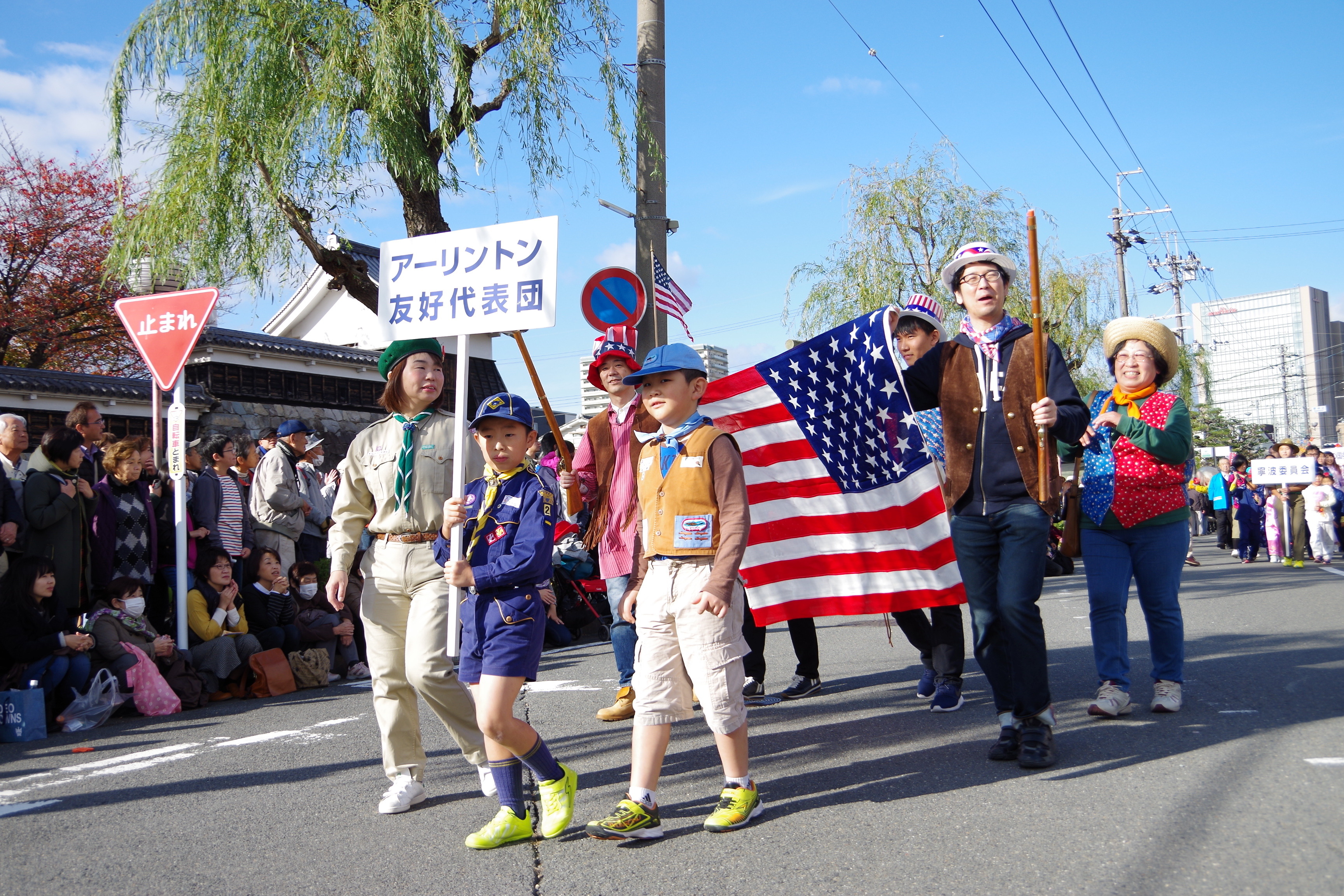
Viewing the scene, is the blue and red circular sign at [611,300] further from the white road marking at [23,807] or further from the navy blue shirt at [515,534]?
the white road marking at [23,807]

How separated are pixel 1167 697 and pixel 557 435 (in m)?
3.37

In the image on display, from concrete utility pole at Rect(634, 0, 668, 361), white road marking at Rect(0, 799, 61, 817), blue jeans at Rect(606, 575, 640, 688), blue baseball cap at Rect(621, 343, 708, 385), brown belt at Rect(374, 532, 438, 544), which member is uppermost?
concrete utility pole at Rect(634, 0, 668, 361)

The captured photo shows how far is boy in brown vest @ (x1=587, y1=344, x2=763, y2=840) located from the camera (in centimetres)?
371

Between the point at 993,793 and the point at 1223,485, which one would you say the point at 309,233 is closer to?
the point at 993,793

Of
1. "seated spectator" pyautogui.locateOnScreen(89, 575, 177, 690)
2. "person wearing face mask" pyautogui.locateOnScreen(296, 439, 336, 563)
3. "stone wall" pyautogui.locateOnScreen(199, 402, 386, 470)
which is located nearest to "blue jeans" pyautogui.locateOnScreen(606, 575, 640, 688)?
"seated spectator" pyautogui.locateOnScreen(89, 575, 177, 690)

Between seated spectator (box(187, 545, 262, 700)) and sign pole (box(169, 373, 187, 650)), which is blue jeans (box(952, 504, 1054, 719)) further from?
sign pole (box(169, 373, 187, 650))

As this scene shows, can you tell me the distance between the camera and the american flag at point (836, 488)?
566 cm

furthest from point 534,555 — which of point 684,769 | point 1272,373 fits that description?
point 1272,373

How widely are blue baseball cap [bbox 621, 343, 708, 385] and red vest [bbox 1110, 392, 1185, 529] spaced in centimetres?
261

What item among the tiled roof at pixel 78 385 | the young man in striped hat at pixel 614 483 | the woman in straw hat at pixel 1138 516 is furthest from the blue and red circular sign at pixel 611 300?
the tiled roof at pixel 78 385

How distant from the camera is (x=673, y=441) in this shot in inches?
156

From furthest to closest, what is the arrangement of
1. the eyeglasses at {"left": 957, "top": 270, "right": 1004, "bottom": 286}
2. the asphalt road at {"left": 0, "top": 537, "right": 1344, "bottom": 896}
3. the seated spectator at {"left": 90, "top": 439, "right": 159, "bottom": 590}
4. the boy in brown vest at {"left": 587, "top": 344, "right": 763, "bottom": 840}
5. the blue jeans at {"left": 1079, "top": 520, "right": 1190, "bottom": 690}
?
the seated spectator at {"left": 90, "top": 439, "right": 159, "bottom": 590}
the blue jeans at {"left": 1079, "top": 520, "right": 1190, "bottom": 690}
the eyeglasses at {"left": 957, "top": 270, "right": 1004, "bottom": 286}
the boy in brown vest at {"left": 587, "top": 344, "right": 763, "bottom": 840}
the asphalt road at {"left": 0, "top": 537, "right": 1344, "bottom": 896}

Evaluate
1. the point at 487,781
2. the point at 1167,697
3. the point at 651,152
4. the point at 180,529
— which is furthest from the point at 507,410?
the point at 651,152

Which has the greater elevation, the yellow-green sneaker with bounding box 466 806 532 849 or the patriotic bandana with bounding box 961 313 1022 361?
the patriotic bandana with bounding box 961 313 1022 361
